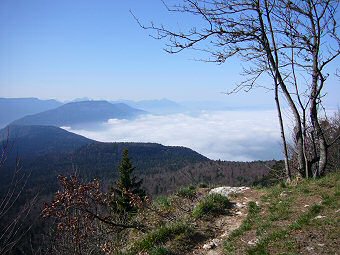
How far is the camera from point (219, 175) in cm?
17150

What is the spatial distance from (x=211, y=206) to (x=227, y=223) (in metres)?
0.85

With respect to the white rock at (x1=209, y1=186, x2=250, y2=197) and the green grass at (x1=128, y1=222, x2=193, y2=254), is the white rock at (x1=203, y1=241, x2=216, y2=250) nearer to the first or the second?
the green grass at (x1=128, y1=222, x2=193, y2=254)

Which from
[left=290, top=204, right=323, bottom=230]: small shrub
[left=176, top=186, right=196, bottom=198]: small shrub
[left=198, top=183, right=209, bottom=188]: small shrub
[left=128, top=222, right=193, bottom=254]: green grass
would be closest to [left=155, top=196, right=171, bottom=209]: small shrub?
[left=176, top=186, right=196, bottom=198]: small shrub

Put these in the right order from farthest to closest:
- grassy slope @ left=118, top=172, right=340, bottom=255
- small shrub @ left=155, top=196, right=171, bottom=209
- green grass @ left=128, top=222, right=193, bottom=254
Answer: small shrub @ left=155, top=196, right=171, bottom=209
green grass @ left=128, top=222, right=193, bottom=254
grassy slope @ left=118, top=172, right=340, bottom=255

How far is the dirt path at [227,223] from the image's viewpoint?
7.31 m

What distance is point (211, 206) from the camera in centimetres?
936

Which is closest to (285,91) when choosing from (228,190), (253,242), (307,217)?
(228,190)

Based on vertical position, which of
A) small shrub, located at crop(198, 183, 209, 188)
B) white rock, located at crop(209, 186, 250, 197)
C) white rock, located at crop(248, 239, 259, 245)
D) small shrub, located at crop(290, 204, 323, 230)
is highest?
small shrub, located at crop(290, 204, 323, 230)

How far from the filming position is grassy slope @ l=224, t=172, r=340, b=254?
6430 mm

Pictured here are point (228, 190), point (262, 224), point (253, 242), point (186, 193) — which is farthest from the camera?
point (186, 193)

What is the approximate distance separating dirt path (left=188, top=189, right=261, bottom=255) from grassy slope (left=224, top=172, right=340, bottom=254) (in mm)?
219

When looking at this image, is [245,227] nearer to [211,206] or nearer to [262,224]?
[262,224]

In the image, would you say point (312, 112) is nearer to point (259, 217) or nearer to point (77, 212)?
point (259, 217)

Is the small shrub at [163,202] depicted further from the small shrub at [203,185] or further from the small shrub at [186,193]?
the small shrub at [203,185]
